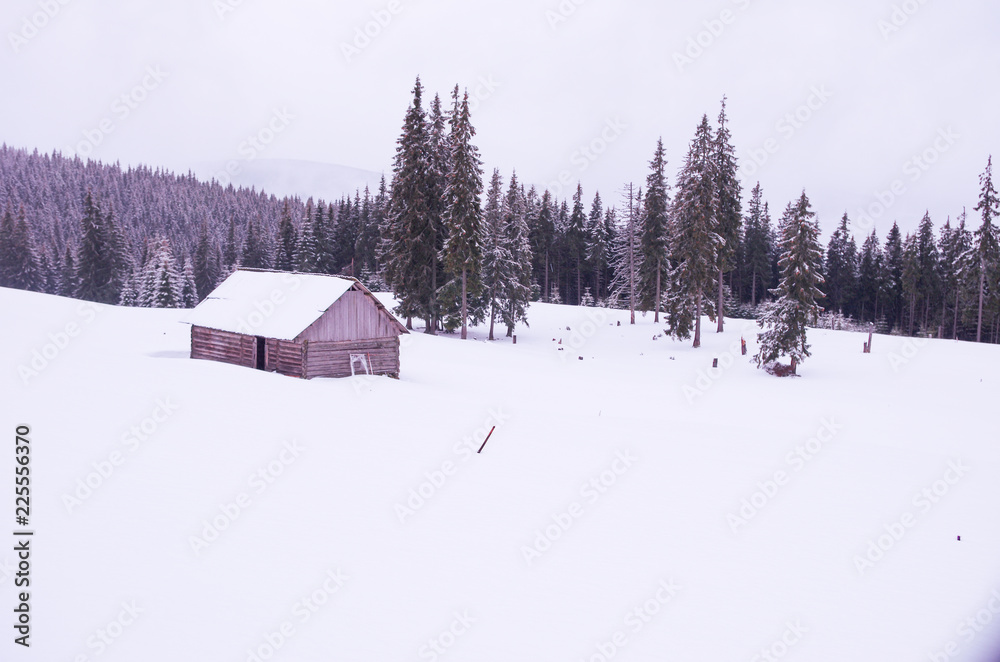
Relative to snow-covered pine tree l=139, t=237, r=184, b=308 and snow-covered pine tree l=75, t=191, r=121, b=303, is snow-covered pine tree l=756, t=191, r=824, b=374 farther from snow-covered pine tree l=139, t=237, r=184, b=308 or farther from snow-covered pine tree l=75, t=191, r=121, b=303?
snow-covered pine tree l=75, t=191, r=121, b=303

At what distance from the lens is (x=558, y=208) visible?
8369 centimetres

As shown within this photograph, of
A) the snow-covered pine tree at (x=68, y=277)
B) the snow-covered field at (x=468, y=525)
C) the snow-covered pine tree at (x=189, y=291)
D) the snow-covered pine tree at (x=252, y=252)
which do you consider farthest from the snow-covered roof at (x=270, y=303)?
the snow-covered pine tree at (x=68, y=277)

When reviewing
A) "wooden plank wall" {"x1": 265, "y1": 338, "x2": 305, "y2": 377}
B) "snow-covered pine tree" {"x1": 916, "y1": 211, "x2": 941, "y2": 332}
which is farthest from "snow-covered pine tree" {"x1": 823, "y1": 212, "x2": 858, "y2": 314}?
"wooden plank wall" {"x1": 265, "y1": 338, "x2": 305, "y2": 377}

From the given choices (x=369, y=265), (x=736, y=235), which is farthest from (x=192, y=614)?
(x=369, y=265)

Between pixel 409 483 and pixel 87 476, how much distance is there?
22.3 ft

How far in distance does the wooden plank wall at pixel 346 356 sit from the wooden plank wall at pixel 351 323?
0.25m

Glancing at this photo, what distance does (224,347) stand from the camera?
1077 inches

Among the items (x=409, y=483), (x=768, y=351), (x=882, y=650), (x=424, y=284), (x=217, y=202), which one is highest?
(x=217, y=202)

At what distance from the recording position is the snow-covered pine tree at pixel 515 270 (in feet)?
150

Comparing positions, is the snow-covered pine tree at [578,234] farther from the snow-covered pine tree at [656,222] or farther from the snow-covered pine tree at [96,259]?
the snow-covered pine tree at [96,259]

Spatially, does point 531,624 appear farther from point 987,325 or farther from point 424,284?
point 987,325

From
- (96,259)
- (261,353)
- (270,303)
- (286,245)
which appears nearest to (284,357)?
(261,353)

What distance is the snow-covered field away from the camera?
9930 millimetres

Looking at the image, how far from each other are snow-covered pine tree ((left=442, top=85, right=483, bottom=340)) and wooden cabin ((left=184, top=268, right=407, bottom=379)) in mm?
13824
